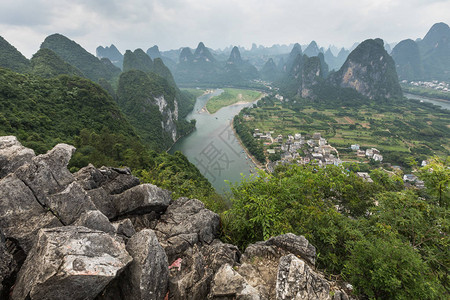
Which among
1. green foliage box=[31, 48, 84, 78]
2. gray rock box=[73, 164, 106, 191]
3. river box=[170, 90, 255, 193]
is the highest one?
green foliage box=[31, 48, 84, 78]

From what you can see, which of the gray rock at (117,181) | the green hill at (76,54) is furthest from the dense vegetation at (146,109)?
the gray rock at (117,181)

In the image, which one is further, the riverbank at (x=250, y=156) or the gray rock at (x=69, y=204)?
the riverbank at (x=250, y=156)

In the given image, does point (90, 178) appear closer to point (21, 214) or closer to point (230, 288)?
point (21, 214)

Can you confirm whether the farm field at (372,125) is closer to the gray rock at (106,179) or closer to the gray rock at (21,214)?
the gray rock at (106,179)

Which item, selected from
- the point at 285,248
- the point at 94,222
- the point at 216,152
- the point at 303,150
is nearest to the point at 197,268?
the point at 285,248

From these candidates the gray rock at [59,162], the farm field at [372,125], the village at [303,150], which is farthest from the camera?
the farm field at [372,125]

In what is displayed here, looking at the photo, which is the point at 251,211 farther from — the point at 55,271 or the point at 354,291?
the point at 55,271

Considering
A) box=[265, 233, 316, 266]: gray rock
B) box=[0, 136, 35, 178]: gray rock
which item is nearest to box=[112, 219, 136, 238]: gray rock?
box=[0, 136, 35, 178]: gray rock

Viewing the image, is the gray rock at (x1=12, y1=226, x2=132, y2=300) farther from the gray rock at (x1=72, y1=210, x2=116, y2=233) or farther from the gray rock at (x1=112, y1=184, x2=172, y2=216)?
the gray rock at (x1=112, y1=184, x2=172, y2=216)
